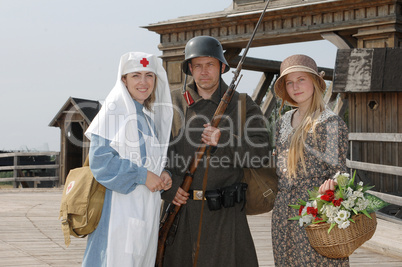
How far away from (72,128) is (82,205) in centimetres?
1545

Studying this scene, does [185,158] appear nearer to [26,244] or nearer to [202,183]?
[202,183]

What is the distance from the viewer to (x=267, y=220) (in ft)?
26.0

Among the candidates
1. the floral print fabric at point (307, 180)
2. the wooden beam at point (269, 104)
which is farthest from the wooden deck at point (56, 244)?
the wooden beam at point (269, 104)

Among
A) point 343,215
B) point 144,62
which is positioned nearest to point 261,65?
point 144,62

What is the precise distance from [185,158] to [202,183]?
23cm

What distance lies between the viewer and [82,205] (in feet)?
10.1

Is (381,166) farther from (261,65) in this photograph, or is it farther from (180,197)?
(180,197)

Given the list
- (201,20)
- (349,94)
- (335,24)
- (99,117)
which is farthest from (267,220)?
(99,117)

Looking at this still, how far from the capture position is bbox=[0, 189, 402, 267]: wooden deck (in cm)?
535

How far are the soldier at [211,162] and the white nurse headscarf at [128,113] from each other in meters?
0.27

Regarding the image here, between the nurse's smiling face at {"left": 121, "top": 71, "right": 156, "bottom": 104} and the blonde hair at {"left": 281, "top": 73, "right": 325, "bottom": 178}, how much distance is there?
1.02 m

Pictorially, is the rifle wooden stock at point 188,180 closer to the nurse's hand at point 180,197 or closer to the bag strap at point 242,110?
the nurse's hand at point 180,197

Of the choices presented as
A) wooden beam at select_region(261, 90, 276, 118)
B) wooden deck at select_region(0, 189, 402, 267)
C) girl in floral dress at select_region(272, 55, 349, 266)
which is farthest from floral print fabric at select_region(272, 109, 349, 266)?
wooden beam at select_region(261, 90, 276, 118)

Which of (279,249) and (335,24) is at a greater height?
(335,24)
